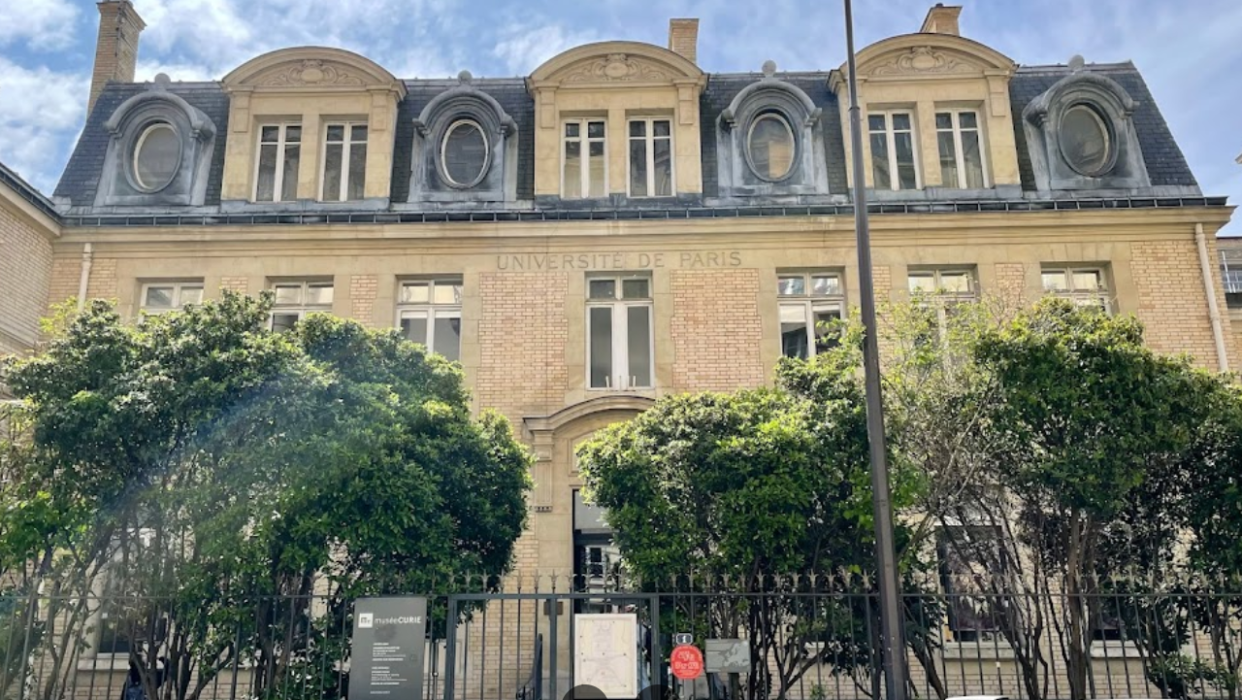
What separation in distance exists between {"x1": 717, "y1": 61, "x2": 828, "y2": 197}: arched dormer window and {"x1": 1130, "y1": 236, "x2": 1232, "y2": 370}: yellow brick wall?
583cm

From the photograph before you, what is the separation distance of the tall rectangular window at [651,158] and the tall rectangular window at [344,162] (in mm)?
5138

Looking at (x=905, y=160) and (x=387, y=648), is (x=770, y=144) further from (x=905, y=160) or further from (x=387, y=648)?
(x=387, y=648)

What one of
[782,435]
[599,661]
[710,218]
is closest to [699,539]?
[782,435]

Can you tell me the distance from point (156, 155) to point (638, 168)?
9292 millimetres

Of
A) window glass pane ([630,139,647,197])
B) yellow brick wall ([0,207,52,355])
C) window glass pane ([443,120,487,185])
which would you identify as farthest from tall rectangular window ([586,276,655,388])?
yellow brick wall ([0,207,52,355])

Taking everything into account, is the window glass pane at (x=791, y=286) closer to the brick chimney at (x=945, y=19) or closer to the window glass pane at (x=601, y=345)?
the window glass pane at (x=601, y=345)

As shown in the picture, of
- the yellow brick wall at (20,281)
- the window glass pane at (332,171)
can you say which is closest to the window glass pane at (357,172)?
the window glass pane at (332,171)

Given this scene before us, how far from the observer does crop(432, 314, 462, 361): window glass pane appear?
1770 centimetres

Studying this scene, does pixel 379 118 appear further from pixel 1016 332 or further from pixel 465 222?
pixel 1016 332

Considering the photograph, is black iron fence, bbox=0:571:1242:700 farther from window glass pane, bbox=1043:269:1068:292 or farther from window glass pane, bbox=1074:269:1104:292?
window glass pane, bbox=1074:269:1104:292

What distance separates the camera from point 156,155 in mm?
19000

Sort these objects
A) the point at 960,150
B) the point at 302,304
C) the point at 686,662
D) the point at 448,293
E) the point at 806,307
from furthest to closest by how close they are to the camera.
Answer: the point at 960,150, the point at 448,293, the point at 302,304, the point at 806,307, the point at 686,662

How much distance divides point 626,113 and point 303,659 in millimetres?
11956

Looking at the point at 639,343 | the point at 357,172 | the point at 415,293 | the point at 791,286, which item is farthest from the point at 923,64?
the point at 357,172
